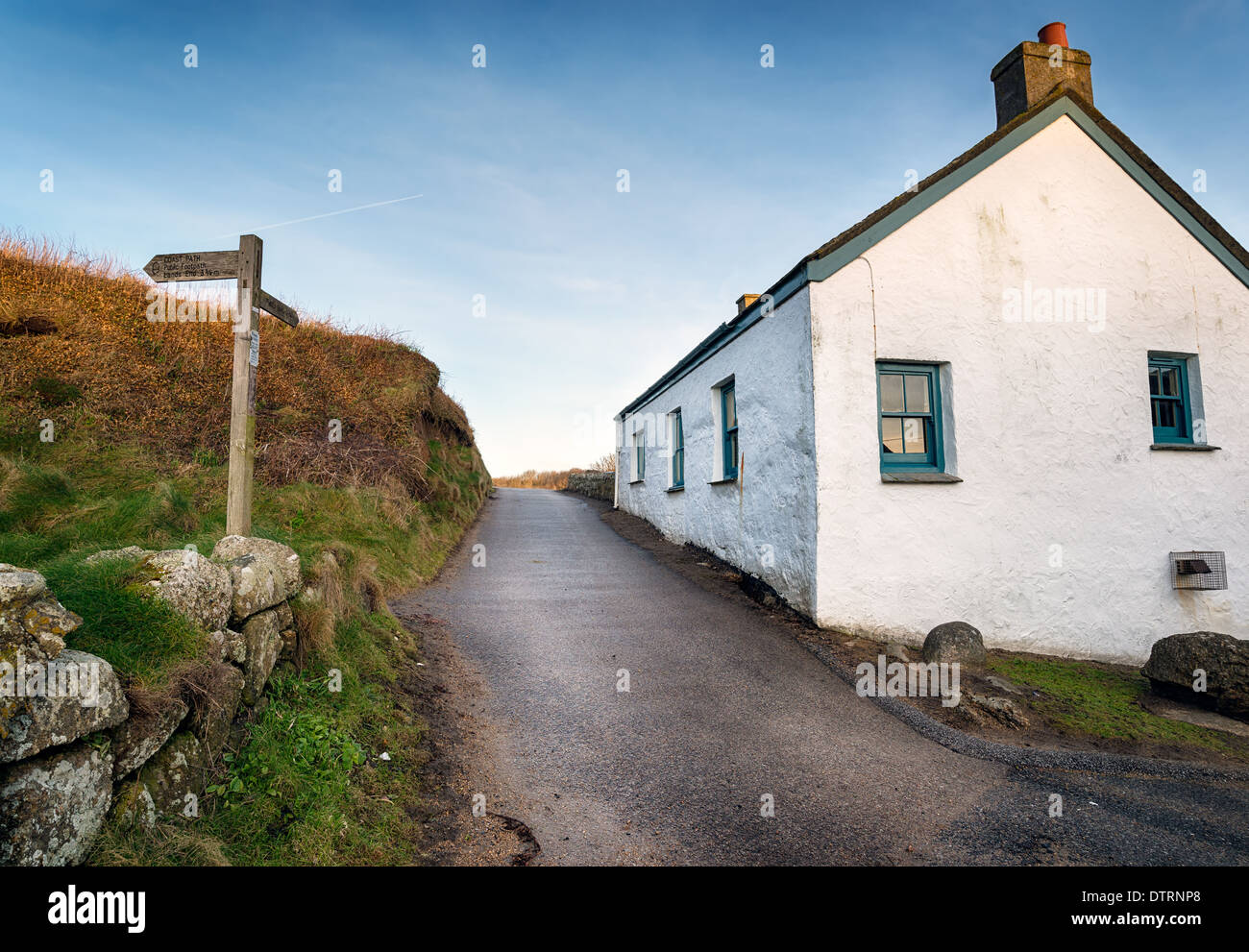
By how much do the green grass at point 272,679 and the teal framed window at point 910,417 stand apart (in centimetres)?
648

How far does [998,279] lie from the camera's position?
8992 millimetres

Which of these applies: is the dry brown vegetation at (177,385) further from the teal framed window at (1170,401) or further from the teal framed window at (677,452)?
the teal framed window at (1170,401)

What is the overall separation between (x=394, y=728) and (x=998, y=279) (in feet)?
30.3

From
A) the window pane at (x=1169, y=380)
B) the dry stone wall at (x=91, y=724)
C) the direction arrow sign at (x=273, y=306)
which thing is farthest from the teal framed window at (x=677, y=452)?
the dry stone wall at (x=91, y=724)

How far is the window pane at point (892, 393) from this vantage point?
8781 millimetres

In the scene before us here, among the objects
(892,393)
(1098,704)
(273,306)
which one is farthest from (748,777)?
(892,393)

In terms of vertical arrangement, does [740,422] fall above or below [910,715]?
above

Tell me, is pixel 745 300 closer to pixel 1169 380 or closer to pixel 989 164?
pixel 989 164

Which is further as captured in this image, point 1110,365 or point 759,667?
point 1110,365

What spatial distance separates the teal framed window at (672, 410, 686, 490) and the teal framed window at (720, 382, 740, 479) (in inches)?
94.7

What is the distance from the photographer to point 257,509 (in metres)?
8.12
